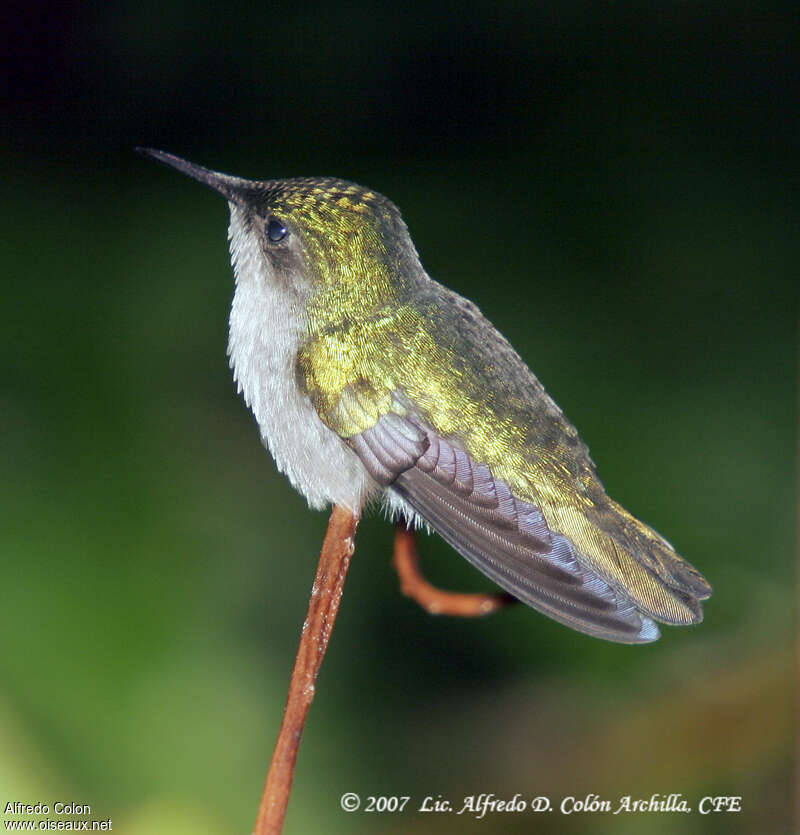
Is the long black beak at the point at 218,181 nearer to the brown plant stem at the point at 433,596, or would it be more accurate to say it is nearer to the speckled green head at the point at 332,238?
the speckled green head at the point at 332,238

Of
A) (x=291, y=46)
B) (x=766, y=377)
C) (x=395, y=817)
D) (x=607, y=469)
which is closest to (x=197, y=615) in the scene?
(x=395, y=817)

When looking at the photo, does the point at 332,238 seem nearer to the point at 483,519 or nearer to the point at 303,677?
the point at 483,519

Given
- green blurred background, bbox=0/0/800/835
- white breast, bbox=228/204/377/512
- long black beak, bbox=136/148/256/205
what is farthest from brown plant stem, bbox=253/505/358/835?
green blurred background, bbox=0/0/800/835

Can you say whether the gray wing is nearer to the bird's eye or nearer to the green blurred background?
the bird's eye

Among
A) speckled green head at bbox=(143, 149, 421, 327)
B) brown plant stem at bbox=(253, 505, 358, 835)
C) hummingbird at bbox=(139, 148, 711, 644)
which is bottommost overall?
brown plant stem at bbox=(253, 505, 358, 835)

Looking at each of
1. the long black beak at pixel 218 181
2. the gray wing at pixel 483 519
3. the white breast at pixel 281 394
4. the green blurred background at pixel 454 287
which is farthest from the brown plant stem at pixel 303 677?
the green blurred background at pixel 454 287

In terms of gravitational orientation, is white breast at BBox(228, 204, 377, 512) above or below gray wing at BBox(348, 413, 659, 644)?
above

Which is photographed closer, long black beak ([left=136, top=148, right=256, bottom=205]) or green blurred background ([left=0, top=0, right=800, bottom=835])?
long black beak ([left=136, top=148, right=256, bottom=205])
